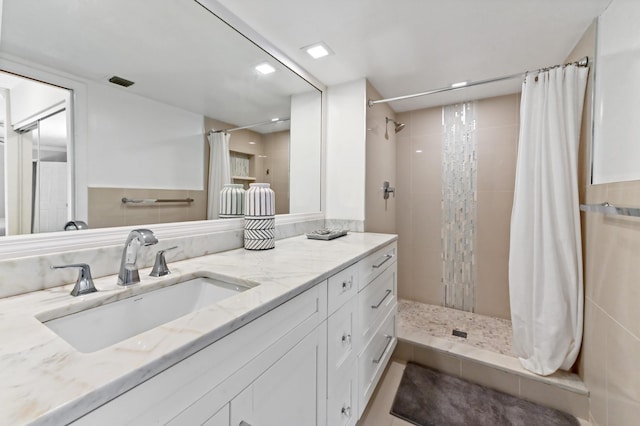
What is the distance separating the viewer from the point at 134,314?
80cm

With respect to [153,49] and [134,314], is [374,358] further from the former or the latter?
[153,49]

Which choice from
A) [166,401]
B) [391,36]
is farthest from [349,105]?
[166,401]

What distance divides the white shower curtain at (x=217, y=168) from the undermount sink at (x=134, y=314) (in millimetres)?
458

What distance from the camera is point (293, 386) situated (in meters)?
0.80

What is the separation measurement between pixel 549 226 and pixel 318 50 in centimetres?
172

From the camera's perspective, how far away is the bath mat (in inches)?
56.2

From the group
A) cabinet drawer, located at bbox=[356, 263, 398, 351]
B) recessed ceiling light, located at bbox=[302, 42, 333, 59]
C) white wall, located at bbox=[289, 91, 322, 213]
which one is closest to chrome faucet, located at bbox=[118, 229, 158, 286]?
cabinet drawer, located at bbox=[356, 263, 398, 351]

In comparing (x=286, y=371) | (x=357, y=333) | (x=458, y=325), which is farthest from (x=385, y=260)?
(x=458, y=325)

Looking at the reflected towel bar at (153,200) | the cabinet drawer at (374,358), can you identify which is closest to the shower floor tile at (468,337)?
the cabinet drawer at (374,358)

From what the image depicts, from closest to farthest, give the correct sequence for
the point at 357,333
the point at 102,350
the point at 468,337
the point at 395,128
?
the point at 102,350
the point at 357,333
the point at 468,337
the point at 395,128

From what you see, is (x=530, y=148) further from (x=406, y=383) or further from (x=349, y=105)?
(x=406, y=383)

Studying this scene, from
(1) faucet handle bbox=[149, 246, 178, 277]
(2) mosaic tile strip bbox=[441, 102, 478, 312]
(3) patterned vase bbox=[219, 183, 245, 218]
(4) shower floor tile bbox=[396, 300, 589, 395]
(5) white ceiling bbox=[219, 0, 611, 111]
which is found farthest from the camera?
(2) mosaic tile strip bbox=[441, 102, 478, 312]

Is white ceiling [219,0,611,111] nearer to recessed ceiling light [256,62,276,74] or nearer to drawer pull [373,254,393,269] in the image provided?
recessed ceiling light [256,62,276,74]

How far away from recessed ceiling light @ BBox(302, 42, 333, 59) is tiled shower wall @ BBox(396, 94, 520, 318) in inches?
53.6
